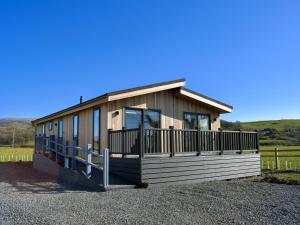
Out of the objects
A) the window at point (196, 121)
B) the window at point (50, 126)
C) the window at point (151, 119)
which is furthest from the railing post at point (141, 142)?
the window at point (50, 126)

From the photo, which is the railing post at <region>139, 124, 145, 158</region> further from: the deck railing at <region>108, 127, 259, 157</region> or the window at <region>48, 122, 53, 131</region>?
the window at <region>48, 122, 53, 131</region>

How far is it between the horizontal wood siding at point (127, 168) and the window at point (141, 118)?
201 cm

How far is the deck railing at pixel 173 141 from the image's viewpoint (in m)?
9.57

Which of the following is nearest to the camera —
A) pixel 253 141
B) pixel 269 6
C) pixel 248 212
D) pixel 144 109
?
pixel 248 212

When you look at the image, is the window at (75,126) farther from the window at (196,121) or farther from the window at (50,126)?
the window at (196,121)

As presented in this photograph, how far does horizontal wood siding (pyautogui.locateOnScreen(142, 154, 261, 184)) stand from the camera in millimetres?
9352

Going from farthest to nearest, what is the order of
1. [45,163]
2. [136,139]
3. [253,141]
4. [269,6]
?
[45,163] → [253,141] → [269,6] → [136,139]

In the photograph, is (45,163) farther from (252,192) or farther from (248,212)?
(248,212)

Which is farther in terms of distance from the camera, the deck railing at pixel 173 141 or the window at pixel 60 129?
the window at pixel 60 129

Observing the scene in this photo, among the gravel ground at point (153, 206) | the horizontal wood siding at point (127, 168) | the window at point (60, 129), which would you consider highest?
the window at point (60, 129)

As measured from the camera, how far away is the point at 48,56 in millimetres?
18906

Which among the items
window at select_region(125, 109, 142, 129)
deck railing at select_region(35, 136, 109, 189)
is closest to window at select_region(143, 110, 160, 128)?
window at select_region(125, 109, 142, 129)

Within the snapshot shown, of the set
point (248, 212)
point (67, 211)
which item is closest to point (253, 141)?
point (248, 212)

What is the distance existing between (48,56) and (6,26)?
5.05 meters
